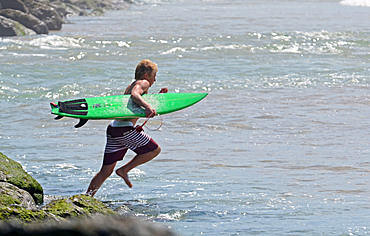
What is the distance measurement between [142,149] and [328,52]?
17.3 m

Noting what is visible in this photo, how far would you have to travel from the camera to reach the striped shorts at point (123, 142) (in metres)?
6.51

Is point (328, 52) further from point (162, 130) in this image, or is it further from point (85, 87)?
point (162, 130)

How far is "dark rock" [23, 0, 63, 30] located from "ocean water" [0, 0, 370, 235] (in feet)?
25.1

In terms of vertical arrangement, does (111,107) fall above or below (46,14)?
above

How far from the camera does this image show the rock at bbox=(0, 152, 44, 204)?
20.0ft

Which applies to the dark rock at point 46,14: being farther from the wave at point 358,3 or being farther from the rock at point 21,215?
the rock at point 21,215

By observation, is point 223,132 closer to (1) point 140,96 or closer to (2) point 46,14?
(1) point 140,96

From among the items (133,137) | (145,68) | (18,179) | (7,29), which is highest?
(145,68)

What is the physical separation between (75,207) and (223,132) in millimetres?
5730

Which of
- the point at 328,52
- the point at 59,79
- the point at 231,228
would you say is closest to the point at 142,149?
the point at 231,228

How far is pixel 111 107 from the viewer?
681 cm

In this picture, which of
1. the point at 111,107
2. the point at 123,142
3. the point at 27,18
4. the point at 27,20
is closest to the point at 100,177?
the point at 123,142

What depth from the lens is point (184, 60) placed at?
20797mm

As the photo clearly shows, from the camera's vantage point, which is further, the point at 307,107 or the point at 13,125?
the point at 307,107
